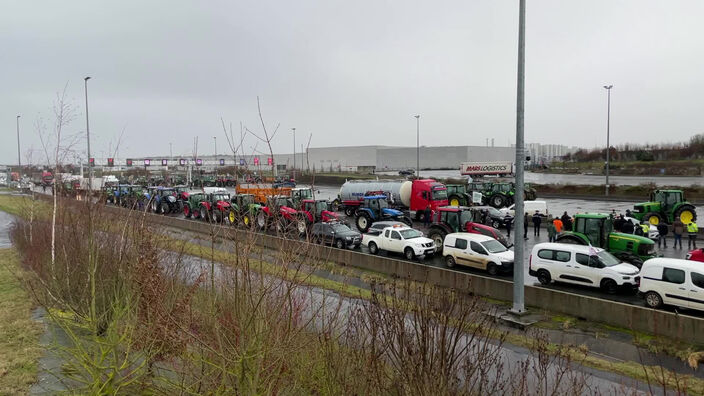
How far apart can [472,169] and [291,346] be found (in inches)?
2057

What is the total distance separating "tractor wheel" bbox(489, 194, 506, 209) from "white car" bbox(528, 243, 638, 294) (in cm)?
2047

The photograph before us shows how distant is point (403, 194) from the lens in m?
33.2

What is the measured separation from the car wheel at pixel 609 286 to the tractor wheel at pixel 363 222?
1450 centimetres

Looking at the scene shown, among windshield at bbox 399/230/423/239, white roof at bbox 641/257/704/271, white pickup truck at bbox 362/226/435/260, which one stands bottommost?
white pickup truck at bbox 362/226/435/260

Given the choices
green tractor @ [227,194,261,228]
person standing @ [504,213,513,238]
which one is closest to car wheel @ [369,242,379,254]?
person standing @ [504,213,513,238]

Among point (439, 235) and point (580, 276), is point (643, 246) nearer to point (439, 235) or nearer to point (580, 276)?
point (580, 276)

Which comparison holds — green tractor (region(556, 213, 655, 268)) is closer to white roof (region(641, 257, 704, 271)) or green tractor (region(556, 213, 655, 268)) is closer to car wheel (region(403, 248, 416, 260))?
white roof (region(641, 257, 704, 271))

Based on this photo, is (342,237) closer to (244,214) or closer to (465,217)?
(465,217)

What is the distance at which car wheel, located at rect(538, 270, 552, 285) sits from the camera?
1550 cm

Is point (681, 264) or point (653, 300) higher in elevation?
point (681, 264)

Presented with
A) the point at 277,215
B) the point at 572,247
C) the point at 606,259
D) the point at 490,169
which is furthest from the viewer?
the point at 490,169

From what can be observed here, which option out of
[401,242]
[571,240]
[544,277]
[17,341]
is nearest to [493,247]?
[544,277]

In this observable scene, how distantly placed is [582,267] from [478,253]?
372cm

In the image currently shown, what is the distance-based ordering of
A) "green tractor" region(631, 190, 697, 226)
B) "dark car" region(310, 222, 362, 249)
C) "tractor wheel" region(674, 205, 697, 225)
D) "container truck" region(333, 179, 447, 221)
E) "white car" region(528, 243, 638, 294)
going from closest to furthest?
"white car" region(528, 243, 638, 294) < "dark car" region(310, 222, 362, 249) < "tractor wheel" region(674, 205, 697, 225) < "green tractor" region(631, 190, 697, 226) < "container truck" region(333, 179, 447, 221)
